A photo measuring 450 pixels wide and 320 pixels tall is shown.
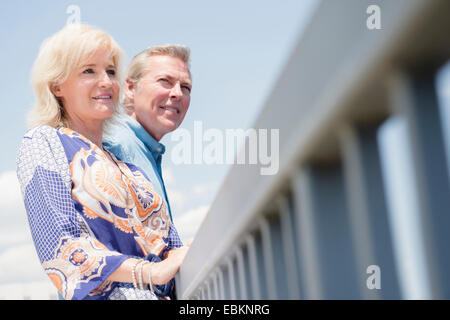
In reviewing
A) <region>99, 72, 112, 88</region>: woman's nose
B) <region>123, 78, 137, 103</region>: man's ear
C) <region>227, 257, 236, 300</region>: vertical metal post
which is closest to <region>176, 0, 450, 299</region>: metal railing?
<region>227, 257, 236, 300</region>: vertical metal post

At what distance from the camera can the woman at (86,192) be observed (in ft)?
3.91

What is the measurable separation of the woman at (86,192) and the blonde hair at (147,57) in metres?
0.76

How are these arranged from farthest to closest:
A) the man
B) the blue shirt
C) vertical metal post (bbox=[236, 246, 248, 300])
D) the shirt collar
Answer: the man, the shirt collar, the blue shirt, vertical metal post (bbox=[236, 246, 248, 300])

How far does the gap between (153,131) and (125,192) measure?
953 millimetres

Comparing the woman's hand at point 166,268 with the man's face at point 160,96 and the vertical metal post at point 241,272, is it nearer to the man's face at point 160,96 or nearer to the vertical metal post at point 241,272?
the vertical metal post at point 241,272

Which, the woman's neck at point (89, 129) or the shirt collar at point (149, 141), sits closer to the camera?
the woman's neck at point (89, 129)

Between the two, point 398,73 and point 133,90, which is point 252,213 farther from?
point 133,90

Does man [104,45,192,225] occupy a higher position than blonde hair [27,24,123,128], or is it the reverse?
man [104,45,192,225]

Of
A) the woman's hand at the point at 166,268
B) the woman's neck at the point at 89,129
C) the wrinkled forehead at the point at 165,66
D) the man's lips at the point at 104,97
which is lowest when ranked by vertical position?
the woman's hand at the point at 166,268

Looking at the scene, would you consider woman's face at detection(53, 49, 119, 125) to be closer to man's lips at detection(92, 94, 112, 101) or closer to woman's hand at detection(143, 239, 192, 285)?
man's lips at detection(92, 94, 112, 101)

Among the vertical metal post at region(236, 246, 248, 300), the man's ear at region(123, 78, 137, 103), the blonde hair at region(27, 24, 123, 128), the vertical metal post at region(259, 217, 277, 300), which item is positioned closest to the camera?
the vertical metal post at region(259, 217, 277, 300)

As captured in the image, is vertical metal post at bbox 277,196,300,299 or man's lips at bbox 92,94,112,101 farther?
man's lips at bbox 92,94,112,101

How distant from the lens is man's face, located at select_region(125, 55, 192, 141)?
Answer: 2266mm

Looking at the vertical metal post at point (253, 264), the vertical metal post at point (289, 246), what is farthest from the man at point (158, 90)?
the vertical metal post at point (289, 246)
